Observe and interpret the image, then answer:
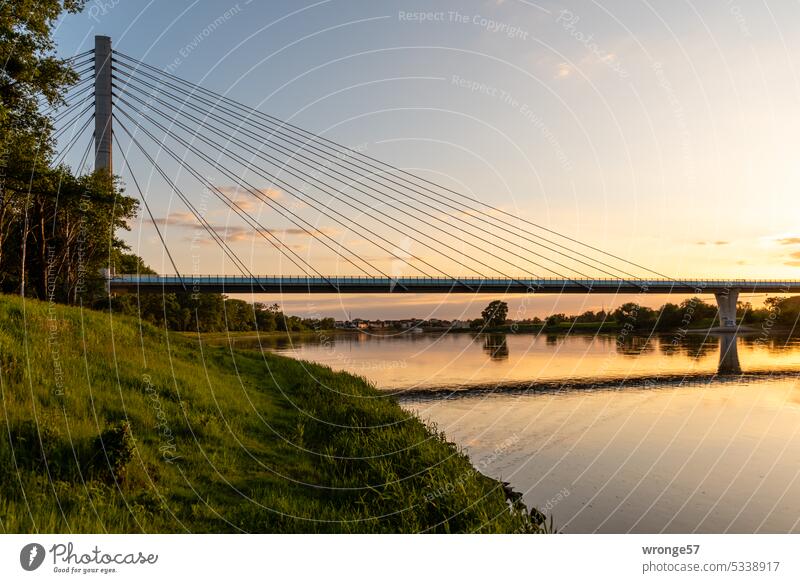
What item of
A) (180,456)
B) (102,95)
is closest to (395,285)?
(102,95)

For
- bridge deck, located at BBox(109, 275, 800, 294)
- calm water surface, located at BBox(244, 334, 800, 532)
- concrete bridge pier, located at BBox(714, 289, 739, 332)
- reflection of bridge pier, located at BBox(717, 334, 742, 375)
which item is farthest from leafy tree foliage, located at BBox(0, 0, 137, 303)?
concrete bridge pier, located at BBox(714, 289, 739, 332)

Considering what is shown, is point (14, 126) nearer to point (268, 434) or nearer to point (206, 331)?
point (268, 434)

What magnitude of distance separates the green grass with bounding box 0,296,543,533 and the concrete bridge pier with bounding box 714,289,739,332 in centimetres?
8956

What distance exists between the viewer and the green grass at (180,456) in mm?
7613

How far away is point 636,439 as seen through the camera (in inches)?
849

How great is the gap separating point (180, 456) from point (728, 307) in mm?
102864

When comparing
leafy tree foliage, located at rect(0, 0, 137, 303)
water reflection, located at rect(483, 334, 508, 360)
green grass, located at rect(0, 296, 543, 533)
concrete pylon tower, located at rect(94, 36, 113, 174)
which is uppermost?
concrete pylon tower, located at rect(94, 36, 113, 174)

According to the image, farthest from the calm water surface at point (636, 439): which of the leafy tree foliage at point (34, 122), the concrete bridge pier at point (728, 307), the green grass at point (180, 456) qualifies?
the concrete bridge pier at point (728, 307)

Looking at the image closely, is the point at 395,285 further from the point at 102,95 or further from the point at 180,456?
the point at 180,456

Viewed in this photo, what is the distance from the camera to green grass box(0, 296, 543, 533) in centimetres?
761

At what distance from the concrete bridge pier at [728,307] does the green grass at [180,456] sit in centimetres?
8956

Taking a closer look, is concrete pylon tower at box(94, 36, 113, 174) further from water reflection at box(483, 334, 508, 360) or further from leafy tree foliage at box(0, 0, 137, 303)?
water reflection at box(483, 334, 508, 360)

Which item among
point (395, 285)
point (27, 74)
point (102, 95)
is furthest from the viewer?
point (395, 285)

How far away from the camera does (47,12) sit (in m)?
17.7
